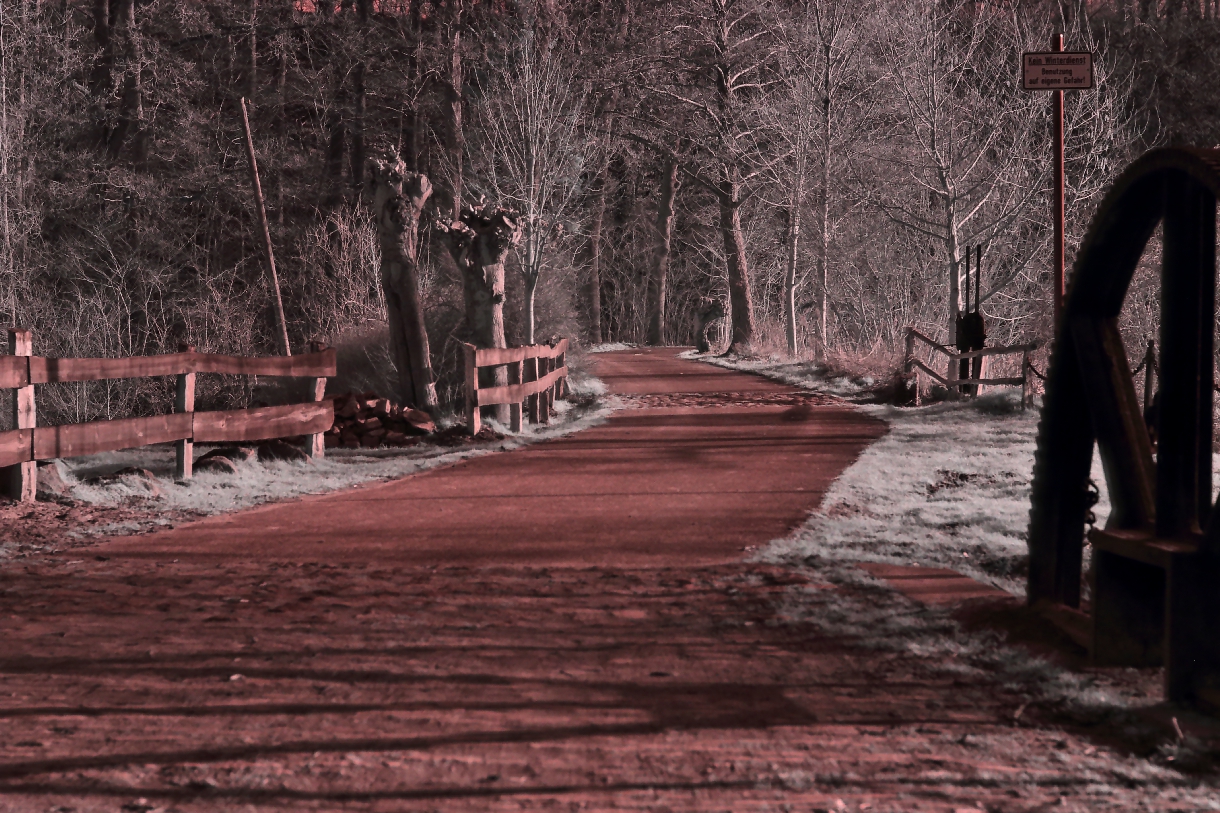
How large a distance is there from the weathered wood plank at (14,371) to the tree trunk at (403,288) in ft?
29.1

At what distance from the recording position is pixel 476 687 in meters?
4.51

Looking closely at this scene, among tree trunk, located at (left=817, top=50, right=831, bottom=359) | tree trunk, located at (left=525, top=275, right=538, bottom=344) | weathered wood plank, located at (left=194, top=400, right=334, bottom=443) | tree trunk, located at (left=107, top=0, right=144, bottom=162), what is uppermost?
tree trunk, located at (left=107, top=0, right=144, bottom=162)

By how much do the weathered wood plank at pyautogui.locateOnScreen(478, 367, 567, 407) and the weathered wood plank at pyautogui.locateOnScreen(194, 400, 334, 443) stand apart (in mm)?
2267

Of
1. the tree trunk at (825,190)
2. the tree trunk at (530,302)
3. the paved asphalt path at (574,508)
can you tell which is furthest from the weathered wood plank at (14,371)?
the tree trunk at (825,190)

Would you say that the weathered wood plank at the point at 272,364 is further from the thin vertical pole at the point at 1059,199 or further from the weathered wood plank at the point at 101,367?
the thin vertical pole at the point at 1059,199

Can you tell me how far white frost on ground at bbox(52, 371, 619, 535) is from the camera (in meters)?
9.56

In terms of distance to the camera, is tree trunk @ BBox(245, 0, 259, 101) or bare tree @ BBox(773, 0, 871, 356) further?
tree trunk @ BBox(245, 0, 259, 101)

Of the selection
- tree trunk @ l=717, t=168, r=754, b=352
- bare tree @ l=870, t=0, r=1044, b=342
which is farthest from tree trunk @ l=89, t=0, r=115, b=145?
bare tree @ l=870, t=0, r=1044, b=342

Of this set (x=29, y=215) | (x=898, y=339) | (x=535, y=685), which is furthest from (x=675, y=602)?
(x=29, y=215)

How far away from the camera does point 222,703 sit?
4.30m

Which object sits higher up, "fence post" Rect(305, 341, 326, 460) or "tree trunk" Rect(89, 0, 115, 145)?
"tree trunk" Rect(89, 0, 115, 145)

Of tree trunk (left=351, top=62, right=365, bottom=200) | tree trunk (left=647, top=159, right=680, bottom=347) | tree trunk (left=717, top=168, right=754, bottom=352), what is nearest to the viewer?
tree trunk (left=717, top=168, right=754, bottom=352)

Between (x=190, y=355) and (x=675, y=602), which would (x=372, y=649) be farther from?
(x=190, y=355)

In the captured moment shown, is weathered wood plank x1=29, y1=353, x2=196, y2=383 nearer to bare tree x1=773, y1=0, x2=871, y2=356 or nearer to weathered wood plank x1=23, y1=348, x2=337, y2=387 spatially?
weathered wood plank x1=23, y1=348, x2=337, y2=387
